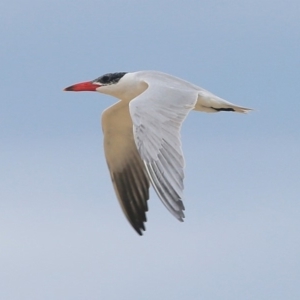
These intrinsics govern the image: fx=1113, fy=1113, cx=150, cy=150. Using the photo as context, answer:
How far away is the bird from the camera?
14547mm

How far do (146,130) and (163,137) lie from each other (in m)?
0.25

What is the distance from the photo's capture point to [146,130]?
15.2 meters

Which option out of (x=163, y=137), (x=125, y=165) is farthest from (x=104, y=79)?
(x=163, y=137)

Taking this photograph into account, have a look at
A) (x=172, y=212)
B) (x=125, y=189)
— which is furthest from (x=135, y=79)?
(x=172, y=212)

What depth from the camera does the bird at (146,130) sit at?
14.5 meters

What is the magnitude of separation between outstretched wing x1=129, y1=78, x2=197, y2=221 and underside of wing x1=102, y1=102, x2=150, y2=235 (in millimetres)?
2492

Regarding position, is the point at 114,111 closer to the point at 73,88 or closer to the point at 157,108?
the point at 73,88

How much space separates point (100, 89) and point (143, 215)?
2.31 meters

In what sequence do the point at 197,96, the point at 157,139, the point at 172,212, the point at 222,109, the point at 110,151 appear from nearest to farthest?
the point at 172,212 < the point at 157,139 < the point at 197,96 < the point at 222,109 < the point at 110,151

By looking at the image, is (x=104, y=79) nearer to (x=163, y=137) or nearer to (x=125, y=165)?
(x=125, y=165)

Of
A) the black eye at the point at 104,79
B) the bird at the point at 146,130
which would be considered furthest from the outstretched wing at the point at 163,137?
the black eye at the point at 104,79

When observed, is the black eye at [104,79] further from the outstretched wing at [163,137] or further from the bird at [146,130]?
the outstretched wing at [163,137]

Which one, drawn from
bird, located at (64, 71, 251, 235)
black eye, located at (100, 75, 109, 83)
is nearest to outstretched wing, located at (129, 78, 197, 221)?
bird, located at (64, 71, 251, 235)

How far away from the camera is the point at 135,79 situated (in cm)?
1866
